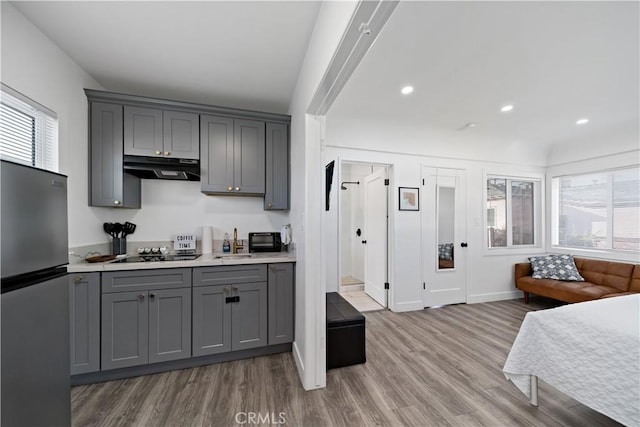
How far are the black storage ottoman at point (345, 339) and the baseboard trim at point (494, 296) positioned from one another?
2575 mm

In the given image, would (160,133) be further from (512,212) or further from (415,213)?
(512,212)

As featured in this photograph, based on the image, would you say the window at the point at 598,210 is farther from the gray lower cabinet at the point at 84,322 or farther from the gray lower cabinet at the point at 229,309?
the gray lower cabinet at the point at 84,322

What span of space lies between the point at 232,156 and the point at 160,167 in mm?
681

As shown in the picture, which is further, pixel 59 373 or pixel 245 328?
pixel 245 328

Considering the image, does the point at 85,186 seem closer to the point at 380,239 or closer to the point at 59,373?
the point at 59,373

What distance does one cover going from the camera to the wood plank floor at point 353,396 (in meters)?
1.58

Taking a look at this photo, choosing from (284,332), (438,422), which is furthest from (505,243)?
(284,332)

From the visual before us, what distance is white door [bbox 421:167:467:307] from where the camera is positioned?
3621mm

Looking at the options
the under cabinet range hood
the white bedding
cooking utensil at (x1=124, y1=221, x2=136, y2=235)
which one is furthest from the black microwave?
the white bedding

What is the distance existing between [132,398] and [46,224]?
1528 mm

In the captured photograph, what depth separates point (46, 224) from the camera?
103cm

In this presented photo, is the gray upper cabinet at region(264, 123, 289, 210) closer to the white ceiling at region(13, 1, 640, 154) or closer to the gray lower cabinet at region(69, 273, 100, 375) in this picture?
the white ceiling at region(13, 1, 640, 154)

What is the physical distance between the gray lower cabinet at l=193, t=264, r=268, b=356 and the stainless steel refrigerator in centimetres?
101

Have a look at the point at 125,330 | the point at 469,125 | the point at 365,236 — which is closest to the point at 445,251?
the point at 365,236
